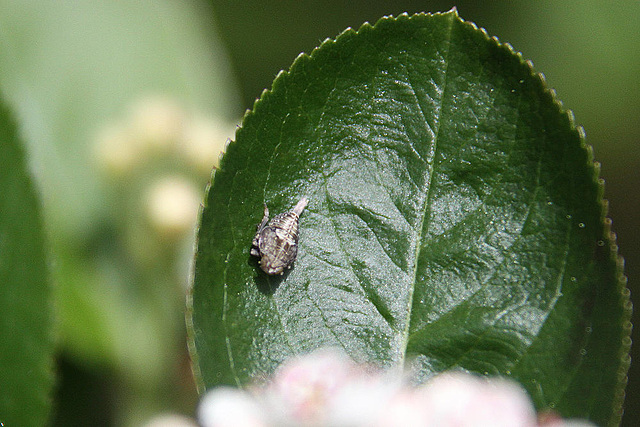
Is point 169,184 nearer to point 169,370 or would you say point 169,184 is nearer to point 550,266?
point 169,370

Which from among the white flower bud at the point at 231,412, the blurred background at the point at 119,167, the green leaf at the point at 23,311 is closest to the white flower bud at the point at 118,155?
the blurred background at the point at 119,167

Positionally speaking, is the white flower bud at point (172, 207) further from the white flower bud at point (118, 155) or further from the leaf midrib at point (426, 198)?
the leaf midrib at point (426, 198)

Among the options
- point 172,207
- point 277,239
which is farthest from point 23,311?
point 172,207

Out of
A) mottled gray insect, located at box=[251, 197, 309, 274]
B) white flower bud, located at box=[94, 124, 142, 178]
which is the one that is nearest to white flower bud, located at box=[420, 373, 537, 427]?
mottled gray insect, located at box=[251, 197, 309, 274]

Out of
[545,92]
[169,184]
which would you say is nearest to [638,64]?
[169,184]

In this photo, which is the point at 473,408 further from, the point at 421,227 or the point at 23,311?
the point at 23,311

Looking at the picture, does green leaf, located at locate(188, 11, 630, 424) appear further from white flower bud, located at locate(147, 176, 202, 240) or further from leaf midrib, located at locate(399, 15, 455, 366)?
white flower bud, located at locate(147, 176, 202, 240)
